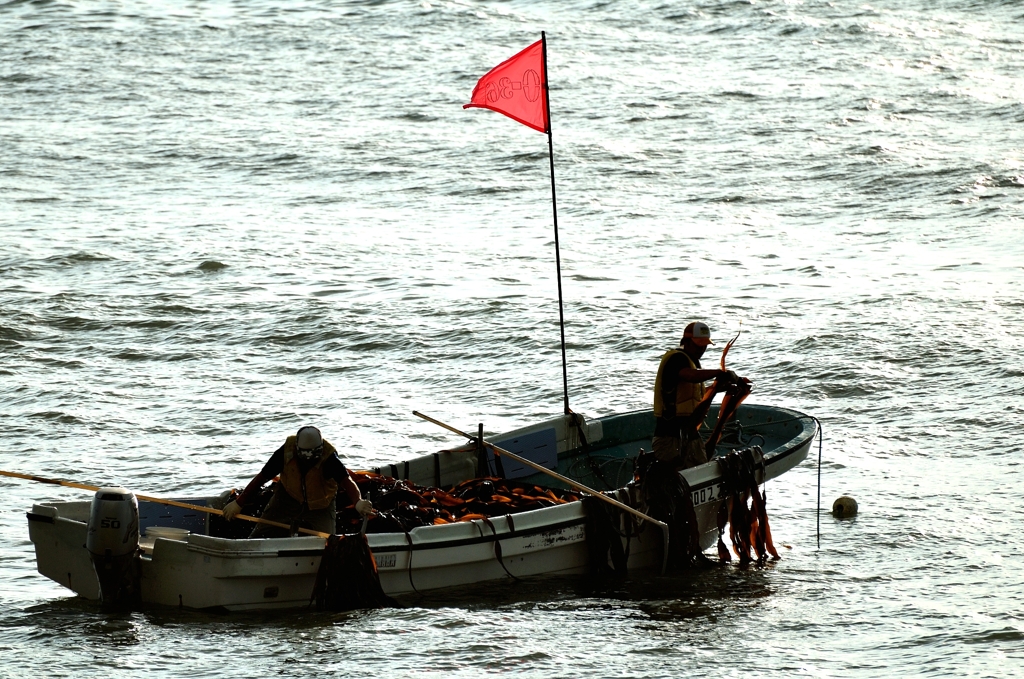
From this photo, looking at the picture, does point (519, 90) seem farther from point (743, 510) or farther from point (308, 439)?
point (308, 439)

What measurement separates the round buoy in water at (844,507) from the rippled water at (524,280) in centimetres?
28

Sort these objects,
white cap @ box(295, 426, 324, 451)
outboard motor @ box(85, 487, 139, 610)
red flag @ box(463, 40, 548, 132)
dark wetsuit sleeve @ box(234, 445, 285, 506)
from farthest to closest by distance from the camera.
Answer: red flag @ box(463, 40, 548, 132) < dark wetsuit sleeve @ box(234, 445, 285, 506) < white cap @ box(295, 426, 324, 451) < outboard motor @ box(85, 487, 139, 610)

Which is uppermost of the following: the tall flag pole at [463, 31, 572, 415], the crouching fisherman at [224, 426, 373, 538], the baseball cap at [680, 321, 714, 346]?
the tall flag pole at [463, 31, 572, 415]

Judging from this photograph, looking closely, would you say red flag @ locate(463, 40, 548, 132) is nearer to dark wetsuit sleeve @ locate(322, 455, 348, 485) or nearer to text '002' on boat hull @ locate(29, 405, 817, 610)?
text '002' on boat hull @ locate(29, 405, 817, 610)

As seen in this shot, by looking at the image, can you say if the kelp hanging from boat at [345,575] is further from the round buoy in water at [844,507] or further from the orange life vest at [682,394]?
the round buoy in water at [844,507]

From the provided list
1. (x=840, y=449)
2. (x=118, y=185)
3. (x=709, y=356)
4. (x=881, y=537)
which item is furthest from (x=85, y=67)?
(x=881, y=537)

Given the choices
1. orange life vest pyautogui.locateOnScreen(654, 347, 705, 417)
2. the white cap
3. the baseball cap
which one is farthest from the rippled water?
the baseball cap

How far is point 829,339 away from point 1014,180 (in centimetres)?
702

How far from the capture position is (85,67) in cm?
3153

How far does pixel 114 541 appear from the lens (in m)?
8.40

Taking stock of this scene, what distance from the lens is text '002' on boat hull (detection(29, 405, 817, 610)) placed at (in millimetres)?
8461

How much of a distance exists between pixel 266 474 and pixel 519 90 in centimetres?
455

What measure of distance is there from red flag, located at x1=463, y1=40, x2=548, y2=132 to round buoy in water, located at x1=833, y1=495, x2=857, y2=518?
3.89 meters

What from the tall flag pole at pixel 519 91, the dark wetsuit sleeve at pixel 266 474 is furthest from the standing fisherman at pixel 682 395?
the dark wetsuit sleeve at pixel 266 474
